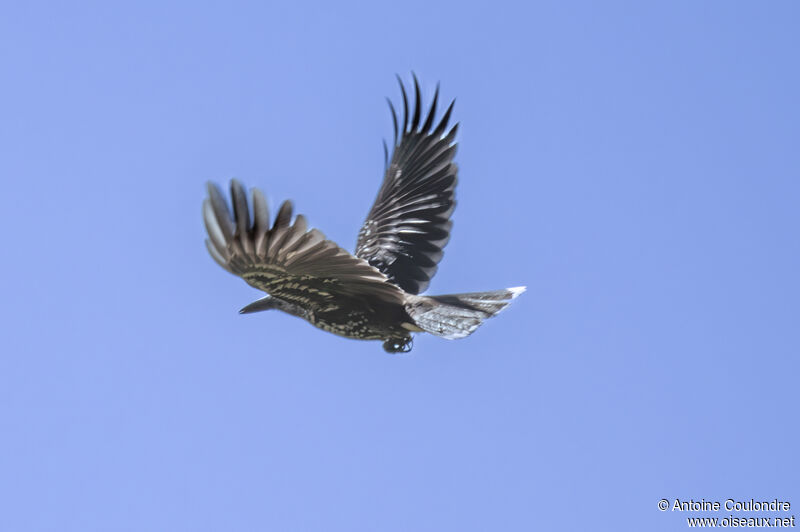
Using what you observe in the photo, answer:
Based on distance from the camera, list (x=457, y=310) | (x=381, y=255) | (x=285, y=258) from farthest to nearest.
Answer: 1. (x=381, y=255)
2. (x=457, y=310)
3. (x=285, y=258)

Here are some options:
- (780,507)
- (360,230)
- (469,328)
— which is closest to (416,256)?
(360,230)

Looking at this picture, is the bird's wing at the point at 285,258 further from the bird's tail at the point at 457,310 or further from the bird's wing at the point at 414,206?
the bird's wing at the point at 414,206

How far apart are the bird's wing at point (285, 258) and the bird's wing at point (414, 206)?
1.11 m

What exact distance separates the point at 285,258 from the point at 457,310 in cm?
147

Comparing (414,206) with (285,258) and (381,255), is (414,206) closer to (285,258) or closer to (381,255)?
(381,255)

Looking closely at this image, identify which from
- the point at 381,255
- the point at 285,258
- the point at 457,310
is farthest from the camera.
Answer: the point at 381,255

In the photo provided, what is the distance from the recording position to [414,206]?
31.9 feet

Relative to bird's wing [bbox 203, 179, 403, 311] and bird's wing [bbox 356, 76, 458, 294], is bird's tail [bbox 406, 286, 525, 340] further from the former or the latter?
bird's wing [bbox 356, 76, 458, 294]

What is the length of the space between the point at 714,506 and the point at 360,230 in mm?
3743

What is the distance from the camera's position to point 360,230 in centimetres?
1002

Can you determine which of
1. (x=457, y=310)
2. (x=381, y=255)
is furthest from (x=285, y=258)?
(x=381, y=255)

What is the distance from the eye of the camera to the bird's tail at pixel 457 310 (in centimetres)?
793

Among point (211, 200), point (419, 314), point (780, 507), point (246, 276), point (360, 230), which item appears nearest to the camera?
point (211, 200)

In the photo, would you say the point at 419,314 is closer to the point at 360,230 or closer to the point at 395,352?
the point at 395,352
